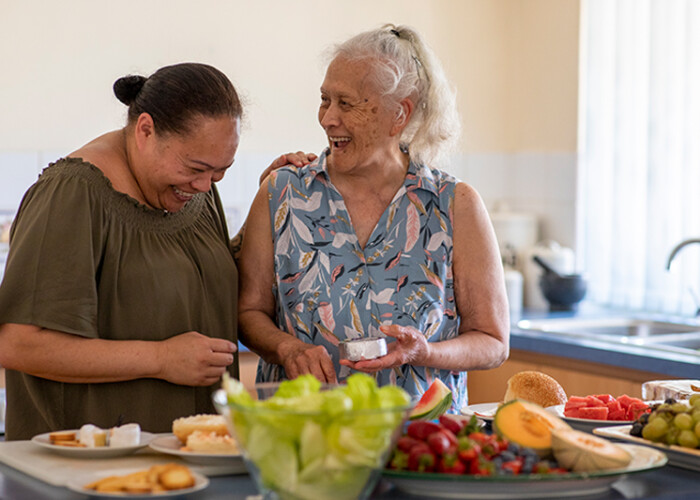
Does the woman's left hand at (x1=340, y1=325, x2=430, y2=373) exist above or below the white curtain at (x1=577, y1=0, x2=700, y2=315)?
below

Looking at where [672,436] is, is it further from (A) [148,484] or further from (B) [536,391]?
(A) [148,484]

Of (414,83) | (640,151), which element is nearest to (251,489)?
(414,83)

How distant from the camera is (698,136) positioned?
3.63 meters

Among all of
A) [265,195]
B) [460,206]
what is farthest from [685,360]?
[265,195]

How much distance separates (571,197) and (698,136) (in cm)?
71

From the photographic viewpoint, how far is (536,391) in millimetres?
1812

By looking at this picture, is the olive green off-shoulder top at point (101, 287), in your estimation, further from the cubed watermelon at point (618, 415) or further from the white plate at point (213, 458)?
the cubed watermelon at point (618, 415)

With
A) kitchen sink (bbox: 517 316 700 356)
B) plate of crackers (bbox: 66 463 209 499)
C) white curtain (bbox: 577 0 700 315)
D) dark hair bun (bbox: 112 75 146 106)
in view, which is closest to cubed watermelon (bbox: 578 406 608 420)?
plate of crackers (bbox: 66 463 209 499)

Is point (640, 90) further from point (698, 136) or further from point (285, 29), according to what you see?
point (285, 29)

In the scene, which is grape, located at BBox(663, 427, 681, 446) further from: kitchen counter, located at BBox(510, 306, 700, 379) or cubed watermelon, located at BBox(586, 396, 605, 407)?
kitchen counter, located at BBox(510, 306, 700, 379)

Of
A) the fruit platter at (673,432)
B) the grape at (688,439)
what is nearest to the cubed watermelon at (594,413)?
the fruit platter at (673,432)

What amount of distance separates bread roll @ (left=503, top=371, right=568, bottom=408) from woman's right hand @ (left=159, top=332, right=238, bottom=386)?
0.53 m

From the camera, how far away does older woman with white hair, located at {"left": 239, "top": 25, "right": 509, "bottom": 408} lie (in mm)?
2088

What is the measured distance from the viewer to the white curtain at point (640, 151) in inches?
144
